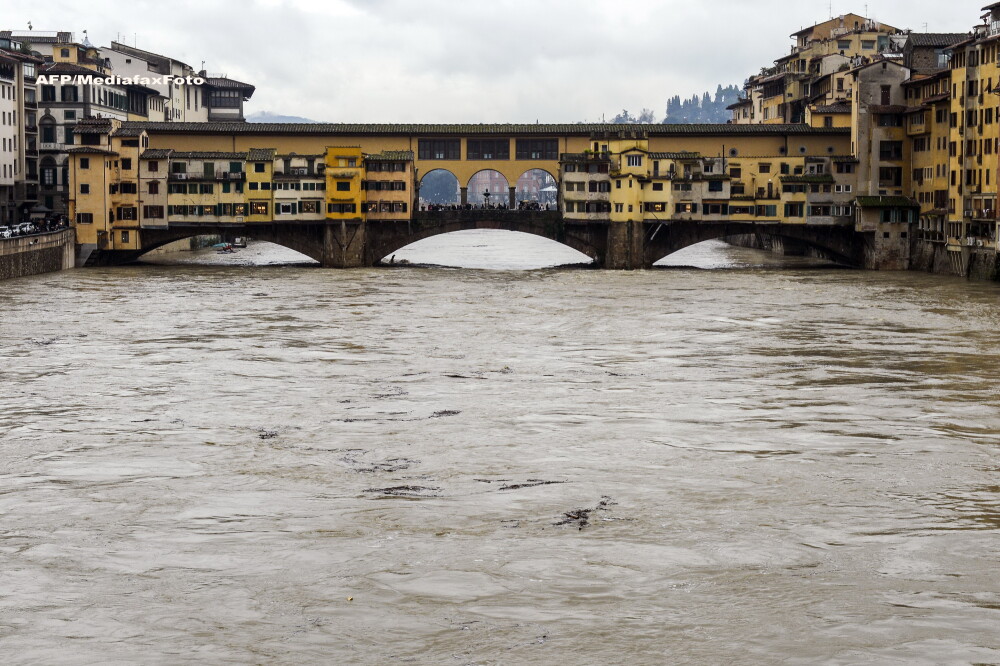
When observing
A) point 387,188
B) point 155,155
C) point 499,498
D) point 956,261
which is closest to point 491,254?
point 387,188

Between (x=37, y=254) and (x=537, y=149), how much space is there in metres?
28.1

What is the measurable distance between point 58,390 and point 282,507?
11918 mm

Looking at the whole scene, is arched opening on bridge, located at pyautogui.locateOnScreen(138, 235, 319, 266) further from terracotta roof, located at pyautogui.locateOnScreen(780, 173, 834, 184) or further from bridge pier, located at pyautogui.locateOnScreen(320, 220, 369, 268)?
terracotta roof, located at pyautogui.locateOnScreen(780, 173, 834, 184)

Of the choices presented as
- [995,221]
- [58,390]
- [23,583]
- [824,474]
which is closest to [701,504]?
[824,474]

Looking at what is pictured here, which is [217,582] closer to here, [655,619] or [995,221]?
[655,619]

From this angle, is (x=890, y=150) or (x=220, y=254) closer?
(x=890, y=150)

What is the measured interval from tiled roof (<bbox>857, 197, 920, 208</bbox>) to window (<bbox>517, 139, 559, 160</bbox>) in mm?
16824

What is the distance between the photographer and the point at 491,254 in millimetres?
90562

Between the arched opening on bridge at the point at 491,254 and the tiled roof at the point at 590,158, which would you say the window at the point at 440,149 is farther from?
the tiled roof at the point at 590,158

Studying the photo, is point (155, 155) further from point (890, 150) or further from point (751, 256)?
point (890, 150)

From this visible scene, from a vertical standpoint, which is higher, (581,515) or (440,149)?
(440,149)

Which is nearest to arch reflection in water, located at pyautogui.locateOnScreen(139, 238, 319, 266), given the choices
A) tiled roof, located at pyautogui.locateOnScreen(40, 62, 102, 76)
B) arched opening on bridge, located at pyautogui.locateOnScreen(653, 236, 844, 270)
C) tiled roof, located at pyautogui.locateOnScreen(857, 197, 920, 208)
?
tiled roof, located at pyautogui.locateOnScreen(40, 62, 102, 76)

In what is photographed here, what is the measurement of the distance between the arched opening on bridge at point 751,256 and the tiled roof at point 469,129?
664cm

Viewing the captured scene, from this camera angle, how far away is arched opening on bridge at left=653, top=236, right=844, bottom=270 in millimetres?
76875
